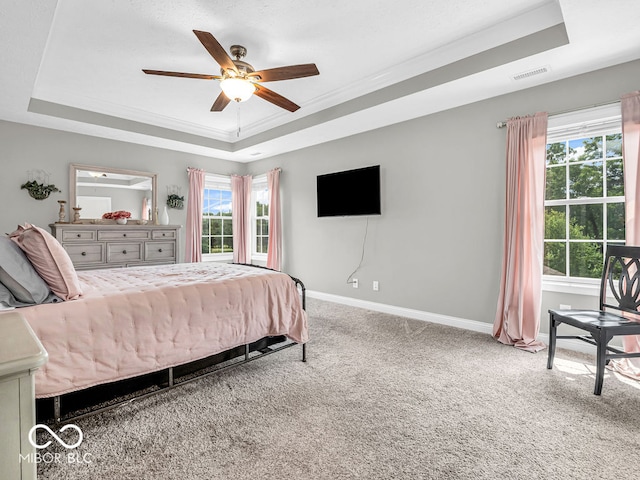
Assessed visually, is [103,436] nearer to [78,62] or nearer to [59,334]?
[59,334]

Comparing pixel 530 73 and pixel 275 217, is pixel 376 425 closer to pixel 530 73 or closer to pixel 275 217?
pixel 530 73

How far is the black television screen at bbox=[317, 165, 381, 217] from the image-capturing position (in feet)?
14.4

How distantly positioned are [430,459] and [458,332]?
7.16 feet

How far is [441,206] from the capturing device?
152 inches

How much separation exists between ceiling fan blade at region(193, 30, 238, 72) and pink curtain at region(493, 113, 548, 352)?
108 inches

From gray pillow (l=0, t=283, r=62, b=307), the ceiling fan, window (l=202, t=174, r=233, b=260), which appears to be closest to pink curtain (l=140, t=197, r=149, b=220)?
window (l=202, t=174, r=233, b=260)

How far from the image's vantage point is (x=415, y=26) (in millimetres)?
2713

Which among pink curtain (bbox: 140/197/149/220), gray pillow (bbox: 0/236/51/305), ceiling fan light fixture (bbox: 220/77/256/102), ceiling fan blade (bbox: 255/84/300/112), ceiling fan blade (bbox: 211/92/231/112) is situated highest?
ceiling fan blade (bbox: 211/92/231/112)

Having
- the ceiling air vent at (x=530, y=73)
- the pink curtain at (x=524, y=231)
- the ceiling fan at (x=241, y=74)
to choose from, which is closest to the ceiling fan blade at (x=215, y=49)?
the ceiling fan at (x=241, y=74)

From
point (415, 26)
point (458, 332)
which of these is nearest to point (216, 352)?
point (458, 332)


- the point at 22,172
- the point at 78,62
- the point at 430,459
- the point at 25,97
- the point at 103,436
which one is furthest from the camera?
the point at 22,172

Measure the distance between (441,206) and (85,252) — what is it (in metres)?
4.66

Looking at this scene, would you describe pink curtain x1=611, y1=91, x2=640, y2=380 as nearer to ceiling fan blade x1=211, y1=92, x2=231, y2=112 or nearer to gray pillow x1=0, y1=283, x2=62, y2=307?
ceiling fan blade x1=211, y1=92, x2=231, y2=112

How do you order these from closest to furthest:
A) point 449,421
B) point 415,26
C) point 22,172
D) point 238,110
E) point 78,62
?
point 449,421, point 415,26, point 78,62, point 22,172, point 238,110
